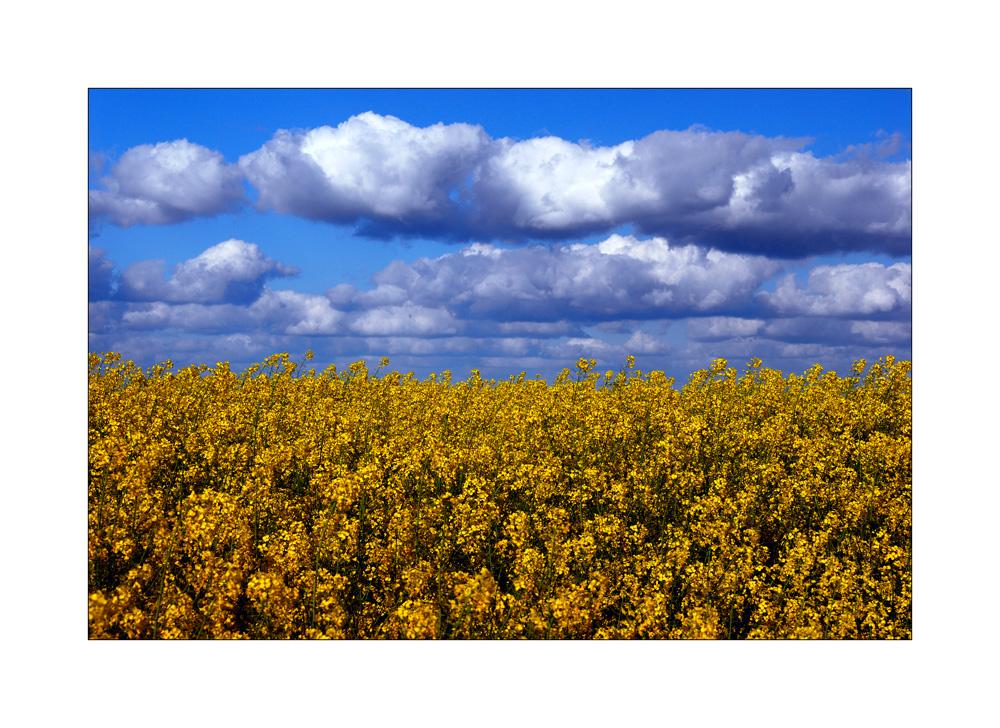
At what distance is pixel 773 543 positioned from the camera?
5.50 m

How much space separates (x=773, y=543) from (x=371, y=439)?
3.56m

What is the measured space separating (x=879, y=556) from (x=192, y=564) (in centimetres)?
511

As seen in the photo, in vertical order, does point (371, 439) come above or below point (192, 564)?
above

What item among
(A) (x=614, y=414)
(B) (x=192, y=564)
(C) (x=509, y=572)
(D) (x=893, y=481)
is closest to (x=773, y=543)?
(D) (x=893, y=481)

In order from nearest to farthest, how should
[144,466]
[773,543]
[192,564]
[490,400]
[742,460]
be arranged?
[192,564] < [144,466] < [773,543] < [742,460] < [490,400]

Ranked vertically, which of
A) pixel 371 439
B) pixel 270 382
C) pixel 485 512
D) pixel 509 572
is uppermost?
pixel 270 382

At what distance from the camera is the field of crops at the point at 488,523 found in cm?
445

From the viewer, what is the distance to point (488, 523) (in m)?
4.80

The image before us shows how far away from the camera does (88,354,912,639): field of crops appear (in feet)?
14.6

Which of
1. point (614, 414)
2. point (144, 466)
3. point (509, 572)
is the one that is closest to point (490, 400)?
point (614, 414)

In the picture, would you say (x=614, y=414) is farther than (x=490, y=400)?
Answer: No

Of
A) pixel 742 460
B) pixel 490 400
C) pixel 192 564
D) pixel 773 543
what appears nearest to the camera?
pixel 192 564

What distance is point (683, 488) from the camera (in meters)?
5.41

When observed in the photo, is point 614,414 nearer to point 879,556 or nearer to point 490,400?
point 490,400
